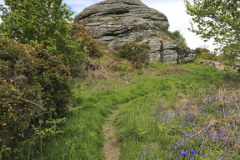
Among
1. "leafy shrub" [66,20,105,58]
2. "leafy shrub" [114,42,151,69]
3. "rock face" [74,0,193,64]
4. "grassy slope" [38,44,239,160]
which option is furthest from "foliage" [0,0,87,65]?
"rock face" [74,0,193,64]

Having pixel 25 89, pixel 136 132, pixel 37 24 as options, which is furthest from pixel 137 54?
pixel 25 89

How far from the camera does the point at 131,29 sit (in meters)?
25.8

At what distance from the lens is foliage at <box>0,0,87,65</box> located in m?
8.87

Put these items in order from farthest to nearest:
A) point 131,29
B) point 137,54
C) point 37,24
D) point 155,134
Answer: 1. point 131,29
2. point 137,54
3. point 37,24
4. point 155,134

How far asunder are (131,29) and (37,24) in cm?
1898

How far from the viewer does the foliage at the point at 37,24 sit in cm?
887

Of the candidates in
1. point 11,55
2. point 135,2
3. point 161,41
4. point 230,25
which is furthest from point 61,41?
point 135,2

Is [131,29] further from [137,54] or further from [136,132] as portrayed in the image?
[136,132]

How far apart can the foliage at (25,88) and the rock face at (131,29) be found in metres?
15.6

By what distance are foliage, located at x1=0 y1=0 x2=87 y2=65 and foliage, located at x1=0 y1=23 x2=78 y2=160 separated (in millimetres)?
5173

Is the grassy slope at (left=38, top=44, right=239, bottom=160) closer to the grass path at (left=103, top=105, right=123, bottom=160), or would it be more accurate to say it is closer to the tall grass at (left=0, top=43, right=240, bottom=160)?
the tall grass at (left=0, top=43, right=240, bottom=160)

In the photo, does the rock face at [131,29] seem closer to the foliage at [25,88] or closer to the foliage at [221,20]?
the foliage at [221,20]

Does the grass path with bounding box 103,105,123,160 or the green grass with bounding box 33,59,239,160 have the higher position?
the green grass with bounding box 33,59,239,160

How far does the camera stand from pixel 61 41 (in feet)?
32.8
